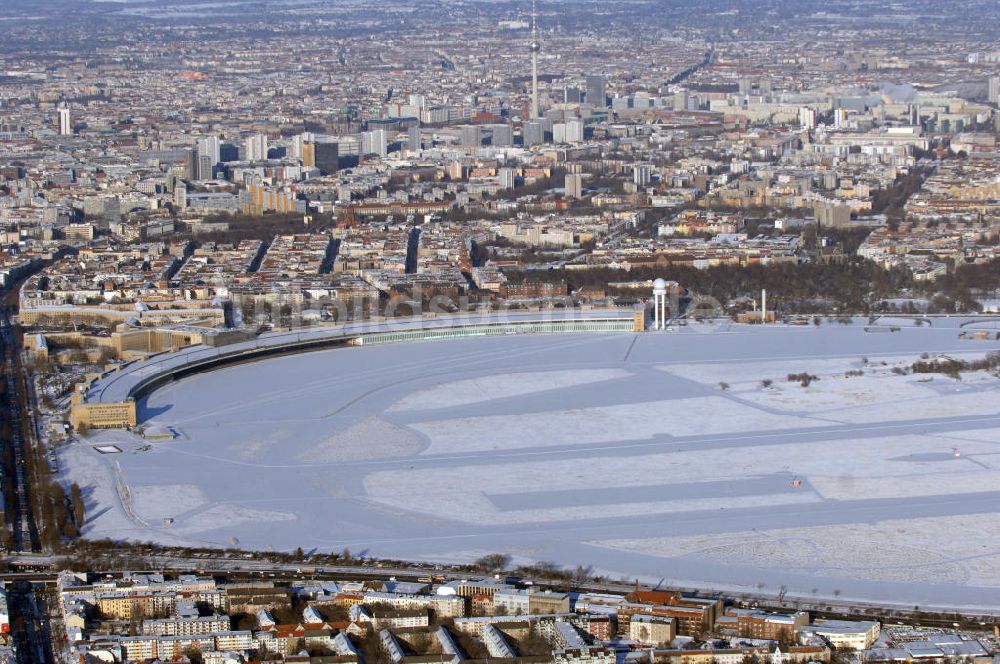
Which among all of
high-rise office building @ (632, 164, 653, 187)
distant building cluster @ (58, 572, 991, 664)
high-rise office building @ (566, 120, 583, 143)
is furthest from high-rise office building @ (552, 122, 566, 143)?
distant building cluster @ (58, 572, 991, 664)

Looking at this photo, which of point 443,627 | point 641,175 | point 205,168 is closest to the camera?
point 443,627

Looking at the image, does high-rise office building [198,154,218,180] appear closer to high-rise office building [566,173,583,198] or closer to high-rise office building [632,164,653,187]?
high-rise office building [566,173,583,198]

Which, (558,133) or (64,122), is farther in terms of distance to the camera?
(64,122)

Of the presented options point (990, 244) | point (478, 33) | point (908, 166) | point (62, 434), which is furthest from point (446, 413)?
point (478, 33)

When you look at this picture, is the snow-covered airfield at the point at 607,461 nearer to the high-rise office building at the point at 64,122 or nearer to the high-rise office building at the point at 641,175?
the high-rise office building at the point at 641,175

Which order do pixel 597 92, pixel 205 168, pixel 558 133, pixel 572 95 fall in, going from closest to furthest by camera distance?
1. pixel 205 168
2. pixel 558 133
3. pixel 597 92
4. pixel 572 95

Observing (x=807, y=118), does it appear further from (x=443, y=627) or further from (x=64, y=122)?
(x=443, y=627)

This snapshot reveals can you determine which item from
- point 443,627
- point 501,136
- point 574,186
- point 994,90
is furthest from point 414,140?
point 443,627
